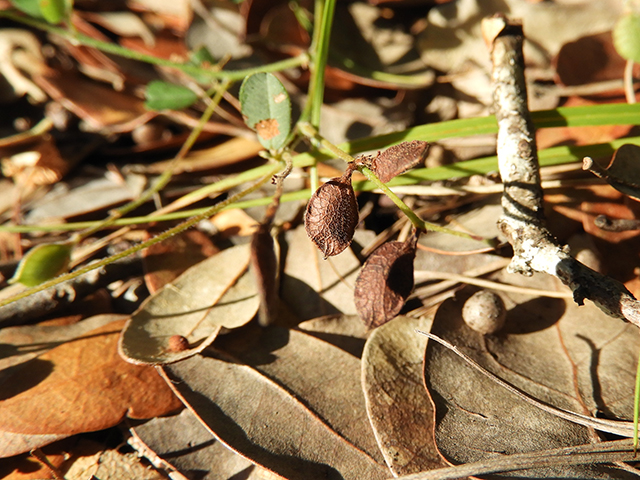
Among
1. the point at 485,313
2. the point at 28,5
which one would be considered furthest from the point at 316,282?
the point at 28,5

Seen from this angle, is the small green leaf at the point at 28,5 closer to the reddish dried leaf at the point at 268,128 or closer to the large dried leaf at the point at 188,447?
the reddish dried leaf at the point at 268,128

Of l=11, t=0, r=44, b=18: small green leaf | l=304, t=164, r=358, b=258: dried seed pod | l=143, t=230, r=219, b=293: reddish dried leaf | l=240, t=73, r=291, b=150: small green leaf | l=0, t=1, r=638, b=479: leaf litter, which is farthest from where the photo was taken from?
l=11, t=0, r=44, b=18: small green leaf

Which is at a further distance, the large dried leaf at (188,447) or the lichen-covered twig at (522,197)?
the large dried leaf at (188,447)

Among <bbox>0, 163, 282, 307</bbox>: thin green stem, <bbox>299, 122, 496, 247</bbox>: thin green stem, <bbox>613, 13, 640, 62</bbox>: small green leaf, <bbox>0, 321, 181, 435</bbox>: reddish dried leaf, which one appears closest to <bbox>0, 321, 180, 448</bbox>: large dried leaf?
<bbox>0, 321, 181, 435</bbox>: reddish dried leaf

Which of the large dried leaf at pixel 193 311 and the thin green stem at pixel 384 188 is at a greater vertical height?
the thin green stem at pixel 384 188

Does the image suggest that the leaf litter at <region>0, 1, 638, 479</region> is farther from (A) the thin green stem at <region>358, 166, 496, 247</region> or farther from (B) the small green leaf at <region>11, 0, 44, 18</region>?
(B) the small green leaf at <region>11, 0, 44, 18</region>

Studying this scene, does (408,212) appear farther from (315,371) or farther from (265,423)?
(265,423)

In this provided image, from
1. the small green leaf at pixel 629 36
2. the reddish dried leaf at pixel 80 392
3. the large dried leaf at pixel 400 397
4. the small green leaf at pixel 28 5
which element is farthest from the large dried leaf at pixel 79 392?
the small green leaf at pixel 629 36
